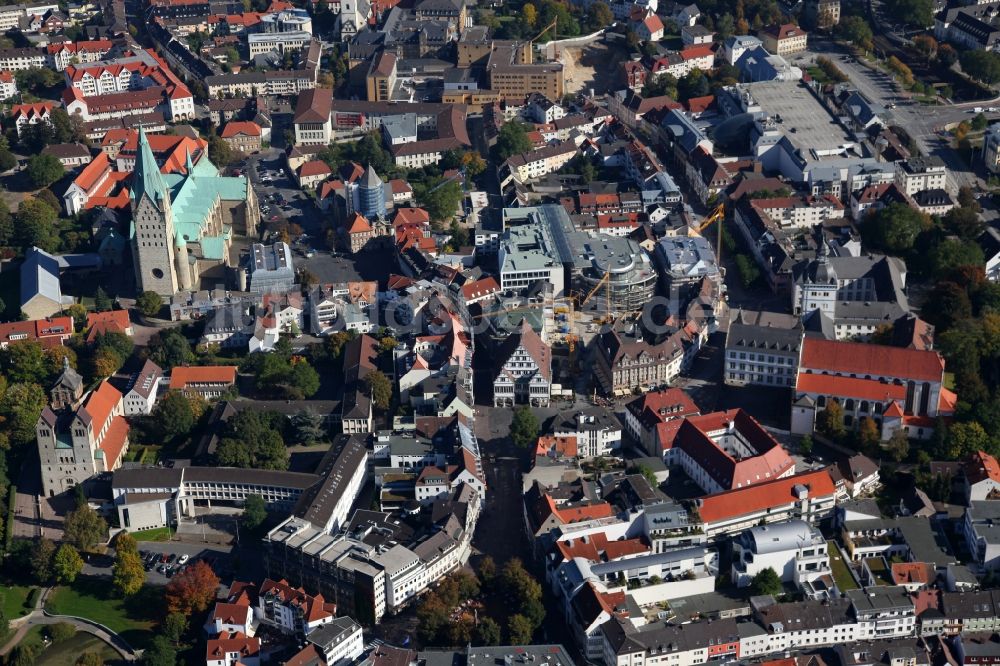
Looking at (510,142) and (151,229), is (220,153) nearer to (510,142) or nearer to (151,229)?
(510,142)

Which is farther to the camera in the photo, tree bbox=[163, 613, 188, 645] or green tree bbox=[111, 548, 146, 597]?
green tree bbox=[111, 548, 146, 597]

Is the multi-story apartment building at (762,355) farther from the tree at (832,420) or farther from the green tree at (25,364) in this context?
the green tree at (25,364)

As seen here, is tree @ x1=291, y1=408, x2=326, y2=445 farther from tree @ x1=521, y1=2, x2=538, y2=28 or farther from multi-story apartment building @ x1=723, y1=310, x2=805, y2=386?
tree @ x1=521, y1=2, x2=538, y2=28

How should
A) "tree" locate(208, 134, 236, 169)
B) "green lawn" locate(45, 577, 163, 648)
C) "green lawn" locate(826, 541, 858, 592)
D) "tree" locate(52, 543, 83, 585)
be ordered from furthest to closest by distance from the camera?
1. "tree" locate(208, 134, 236, 169)
2. "tree" locate(52, 543, 83, 585)
3. "green lawn" locate(826, 541, 858, 592)
4. "green lawn" locate(45, 577, 163, 648)

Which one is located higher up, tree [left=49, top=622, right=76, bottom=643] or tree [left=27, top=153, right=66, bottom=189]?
tree [left=27, top=153, right=66, bottom=189]

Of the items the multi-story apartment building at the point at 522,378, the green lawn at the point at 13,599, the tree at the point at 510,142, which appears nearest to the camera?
the green lawn at the point at 13,599

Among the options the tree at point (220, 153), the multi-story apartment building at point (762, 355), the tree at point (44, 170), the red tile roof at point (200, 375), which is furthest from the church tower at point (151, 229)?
the multi-story apartment building at point (762, 355)

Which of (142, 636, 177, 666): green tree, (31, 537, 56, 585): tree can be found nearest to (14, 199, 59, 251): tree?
(31, 537, 56, 585): tree
